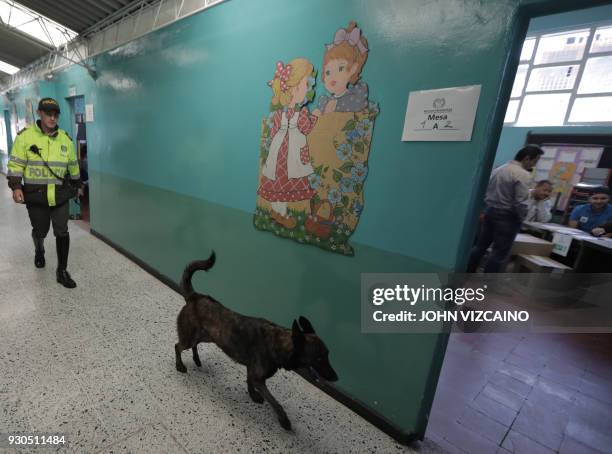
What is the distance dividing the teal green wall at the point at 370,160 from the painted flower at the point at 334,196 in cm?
18

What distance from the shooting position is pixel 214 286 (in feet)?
8.67

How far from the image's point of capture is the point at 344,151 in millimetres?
1612

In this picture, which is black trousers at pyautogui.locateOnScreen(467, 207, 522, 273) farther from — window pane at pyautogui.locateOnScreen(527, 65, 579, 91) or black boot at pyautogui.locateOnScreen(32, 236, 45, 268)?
black boot at pyautogui.locateOnScreen(32, 236, 45, 268)

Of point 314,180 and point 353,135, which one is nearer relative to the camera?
point 353,135

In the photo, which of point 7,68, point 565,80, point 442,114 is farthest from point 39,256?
point 565,80

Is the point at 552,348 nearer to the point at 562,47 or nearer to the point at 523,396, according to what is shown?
the point at 523,396

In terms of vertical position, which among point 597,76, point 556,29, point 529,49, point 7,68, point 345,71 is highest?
point 556,29

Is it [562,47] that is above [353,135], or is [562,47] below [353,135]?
above

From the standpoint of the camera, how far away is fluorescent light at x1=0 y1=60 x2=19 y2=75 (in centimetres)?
728

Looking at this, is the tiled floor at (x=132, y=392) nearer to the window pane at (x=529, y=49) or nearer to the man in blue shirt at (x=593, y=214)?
the man in blue shirt at (x=593, y=214)

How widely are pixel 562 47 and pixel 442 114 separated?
→ 616 centimetres

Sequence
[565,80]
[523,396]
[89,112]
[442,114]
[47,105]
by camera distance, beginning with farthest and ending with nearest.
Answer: [565,80], [89,112], [47,105], [523,396], [442,114]

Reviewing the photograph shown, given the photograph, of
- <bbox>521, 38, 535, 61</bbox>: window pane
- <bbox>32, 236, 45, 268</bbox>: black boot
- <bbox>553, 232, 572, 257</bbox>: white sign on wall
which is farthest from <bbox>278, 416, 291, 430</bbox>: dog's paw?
<bbox>521, 38, 535, 61</bbox>: window pane

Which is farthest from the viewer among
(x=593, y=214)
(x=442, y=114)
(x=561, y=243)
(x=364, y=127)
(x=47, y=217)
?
(x=593, y=214)
